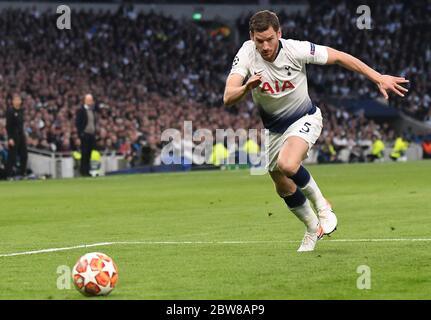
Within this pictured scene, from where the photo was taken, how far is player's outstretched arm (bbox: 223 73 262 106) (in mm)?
10836

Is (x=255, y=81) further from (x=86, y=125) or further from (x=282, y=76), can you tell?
(x=86, y=125)

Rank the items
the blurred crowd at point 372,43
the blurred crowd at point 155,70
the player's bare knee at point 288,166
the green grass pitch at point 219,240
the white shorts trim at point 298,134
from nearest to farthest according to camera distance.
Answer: the green grass pitch at point 219,240
the player's bare knee at point 288,166
the white shorts trim at point 298,134
the blurred crowd at point 155,70
the blurred crowd at point 372,43

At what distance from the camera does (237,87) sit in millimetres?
11461

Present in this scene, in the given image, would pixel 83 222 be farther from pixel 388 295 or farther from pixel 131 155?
pixel 131 155

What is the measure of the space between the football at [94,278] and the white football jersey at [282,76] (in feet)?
11.3

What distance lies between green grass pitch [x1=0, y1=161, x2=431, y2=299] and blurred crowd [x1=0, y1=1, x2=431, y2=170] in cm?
1331

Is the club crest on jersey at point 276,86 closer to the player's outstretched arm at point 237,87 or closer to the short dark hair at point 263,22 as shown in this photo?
the player's outstretched arm at point 237,87

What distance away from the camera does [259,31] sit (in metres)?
11.6

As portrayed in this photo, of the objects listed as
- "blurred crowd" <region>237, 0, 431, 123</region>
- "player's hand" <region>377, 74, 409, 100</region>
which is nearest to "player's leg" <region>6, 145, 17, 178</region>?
"player's hand" <region>377, 74, 409, 100</region>

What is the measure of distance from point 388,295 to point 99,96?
119 ft

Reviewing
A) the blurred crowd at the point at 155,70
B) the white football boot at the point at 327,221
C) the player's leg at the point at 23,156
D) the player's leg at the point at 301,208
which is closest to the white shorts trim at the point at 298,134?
the player's leg at the point at 301,208

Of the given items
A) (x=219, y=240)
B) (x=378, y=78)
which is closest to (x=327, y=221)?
(x=378, y=78)

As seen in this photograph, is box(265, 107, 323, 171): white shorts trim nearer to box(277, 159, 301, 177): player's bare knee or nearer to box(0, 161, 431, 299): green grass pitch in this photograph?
box(277, 159, 301, 177): player's bare knee

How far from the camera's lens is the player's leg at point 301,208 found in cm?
1232
